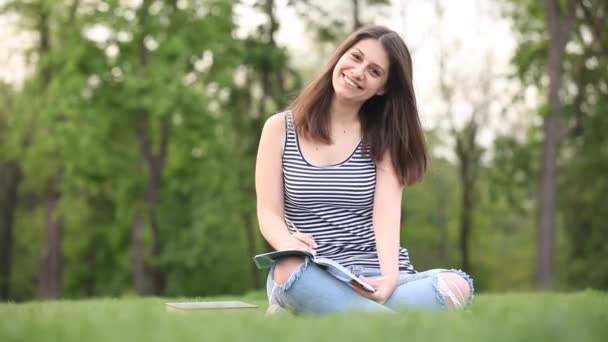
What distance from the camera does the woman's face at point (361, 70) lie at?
14.4ft

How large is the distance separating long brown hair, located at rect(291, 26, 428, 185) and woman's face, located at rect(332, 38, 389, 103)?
0.17ft

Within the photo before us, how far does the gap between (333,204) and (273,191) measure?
0.33 m

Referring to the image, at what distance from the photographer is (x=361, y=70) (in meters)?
4.37

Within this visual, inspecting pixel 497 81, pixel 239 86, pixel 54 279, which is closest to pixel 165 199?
pixel 54 279

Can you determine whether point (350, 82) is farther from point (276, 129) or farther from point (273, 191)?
point (273, 191)

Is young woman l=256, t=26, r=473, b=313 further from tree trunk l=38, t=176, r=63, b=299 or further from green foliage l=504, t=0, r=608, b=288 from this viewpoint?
tree trunk l=38, t=176, r=63, b=299

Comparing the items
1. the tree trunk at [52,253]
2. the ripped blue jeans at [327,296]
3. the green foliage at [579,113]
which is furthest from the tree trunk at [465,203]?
the ripped blue jeans at [327,296]

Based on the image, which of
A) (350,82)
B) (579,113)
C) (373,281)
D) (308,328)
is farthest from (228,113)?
(308,328)

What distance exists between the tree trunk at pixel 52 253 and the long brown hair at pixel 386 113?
62.1 feet

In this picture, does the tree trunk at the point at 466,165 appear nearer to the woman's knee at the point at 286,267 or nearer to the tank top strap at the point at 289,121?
the tank top strap at the point at 289,121

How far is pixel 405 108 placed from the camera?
4695mm

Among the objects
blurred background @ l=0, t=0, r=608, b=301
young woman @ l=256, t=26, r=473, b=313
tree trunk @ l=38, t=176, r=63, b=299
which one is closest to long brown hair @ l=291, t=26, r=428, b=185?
young woman @ l=256, t=26, r=473, b=313

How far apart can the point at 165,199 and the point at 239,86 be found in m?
6.28

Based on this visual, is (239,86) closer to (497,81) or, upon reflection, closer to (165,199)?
(165,199)
